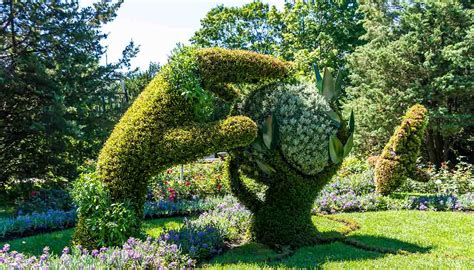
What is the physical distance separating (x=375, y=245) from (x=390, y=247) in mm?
239

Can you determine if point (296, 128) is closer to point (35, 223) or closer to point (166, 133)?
point (166, 133)

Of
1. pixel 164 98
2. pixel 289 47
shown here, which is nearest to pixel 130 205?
pixel 164 98

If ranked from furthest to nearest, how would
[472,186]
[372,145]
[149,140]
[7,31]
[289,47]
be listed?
[289,47] → [372,145] → [7,31] → [472,186] → [149,140]

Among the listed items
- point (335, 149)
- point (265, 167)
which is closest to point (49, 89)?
point (265, 167)

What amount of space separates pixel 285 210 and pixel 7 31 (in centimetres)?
1207

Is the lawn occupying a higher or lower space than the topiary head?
lower

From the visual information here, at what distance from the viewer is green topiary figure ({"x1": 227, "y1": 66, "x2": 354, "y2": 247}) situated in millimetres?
7023

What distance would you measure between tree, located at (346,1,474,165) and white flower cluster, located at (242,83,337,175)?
11934mm

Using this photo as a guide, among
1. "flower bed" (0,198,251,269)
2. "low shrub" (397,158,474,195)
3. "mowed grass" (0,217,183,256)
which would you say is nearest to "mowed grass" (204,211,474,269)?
"flower bed" (0,198,251,269)

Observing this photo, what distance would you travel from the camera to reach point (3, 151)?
13.7 metres

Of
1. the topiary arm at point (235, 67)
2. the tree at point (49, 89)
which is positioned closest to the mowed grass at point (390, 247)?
the topiary arm at point (235, 67)

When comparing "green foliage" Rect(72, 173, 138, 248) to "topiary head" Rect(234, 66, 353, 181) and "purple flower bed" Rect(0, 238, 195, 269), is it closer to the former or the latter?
"purple flower bed" Rect(0, 238, 195, 269)

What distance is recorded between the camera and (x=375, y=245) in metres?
7.21

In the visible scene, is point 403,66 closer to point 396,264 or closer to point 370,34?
point 370,34
